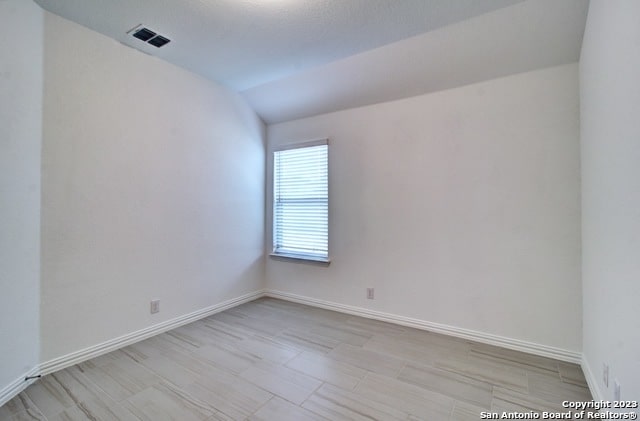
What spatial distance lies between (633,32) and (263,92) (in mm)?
3171

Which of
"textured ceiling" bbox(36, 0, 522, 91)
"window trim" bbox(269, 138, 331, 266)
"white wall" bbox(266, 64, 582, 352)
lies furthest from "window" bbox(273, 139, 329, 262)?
"textured ceiling" bbox(36, 0, 522, 91)

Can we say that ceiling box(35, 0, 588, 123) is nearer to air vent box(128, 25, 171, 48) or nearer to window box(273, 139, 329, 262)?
air vent box(128, 25, 171, 48)

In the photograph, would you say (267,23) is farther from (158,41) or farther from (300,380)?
(300,380)

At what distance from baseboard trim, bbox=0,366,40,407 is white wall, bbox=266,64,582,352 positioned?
2.60 metres

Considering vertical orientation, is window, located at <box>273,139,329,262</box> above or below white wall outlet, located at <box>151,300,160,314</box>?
above

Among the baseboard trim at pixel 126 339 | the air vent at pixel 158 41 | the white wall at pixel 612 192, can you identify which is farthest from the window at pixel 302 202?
the white wall at pixel 612 192

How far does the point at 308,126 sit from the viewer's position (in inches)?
147

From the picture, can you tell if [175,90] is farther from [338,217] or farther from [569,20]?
[569,20]

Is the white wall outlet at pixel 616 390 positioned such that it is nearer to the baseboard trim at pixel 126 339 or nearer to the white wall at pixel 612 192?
the white wall at pixel 612 192

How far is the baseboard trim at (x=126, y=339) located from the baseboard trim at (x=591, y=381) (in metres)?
3.36

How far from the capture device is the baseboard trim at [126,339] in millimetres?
2146

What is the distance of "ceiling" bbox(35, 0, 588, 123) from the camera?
2.05 metres

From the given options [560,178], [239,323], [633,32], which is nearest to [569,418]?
[560,178]

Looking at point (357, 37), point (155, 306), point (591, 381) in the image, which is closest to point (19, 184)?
point (155, 306)
